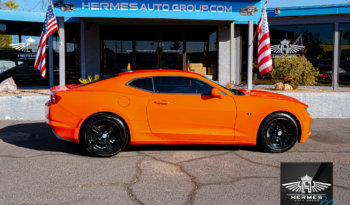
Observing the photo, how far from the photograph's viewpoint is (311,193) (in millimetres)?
3393

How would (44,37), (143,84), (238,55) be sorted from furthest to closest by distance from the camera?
1. (238,55)
2. (44,37)
3. (143,84)

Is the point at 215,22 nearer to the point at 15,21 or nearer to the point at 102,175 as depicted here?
the point at 15,21

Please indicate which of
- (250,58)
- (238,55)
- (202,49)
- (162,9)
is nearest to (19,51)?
(162,9)

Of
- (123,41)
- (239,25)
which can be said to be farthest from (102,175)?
(239,25)

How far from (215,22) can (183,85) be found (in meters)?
8.46

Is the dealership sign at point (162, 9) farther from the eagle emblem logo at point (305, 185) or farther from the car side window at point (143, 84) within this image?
the eagle emblem logo at point (305, 185)

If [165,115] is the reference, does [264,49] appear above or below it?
above

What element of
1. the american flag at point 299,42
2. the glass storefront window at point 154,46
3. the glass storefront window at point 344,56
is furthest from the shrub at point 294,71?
the glass storefront window at point 154,46

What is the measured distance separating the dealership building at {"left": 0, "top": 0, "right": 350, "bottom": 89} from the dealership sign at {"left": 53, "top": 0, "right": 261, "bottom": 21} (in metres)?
2.35

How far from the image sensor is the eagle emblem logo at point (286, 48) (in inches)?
543

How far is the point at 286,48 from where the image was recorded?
1386 centimetres

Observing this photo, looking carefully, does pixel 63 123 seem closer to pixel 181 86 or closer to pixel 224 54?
pixel 181 86

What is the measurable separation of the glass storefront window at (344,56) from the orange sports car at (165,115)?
9518 mm

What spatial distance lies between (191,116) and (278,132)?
1.54 meters
